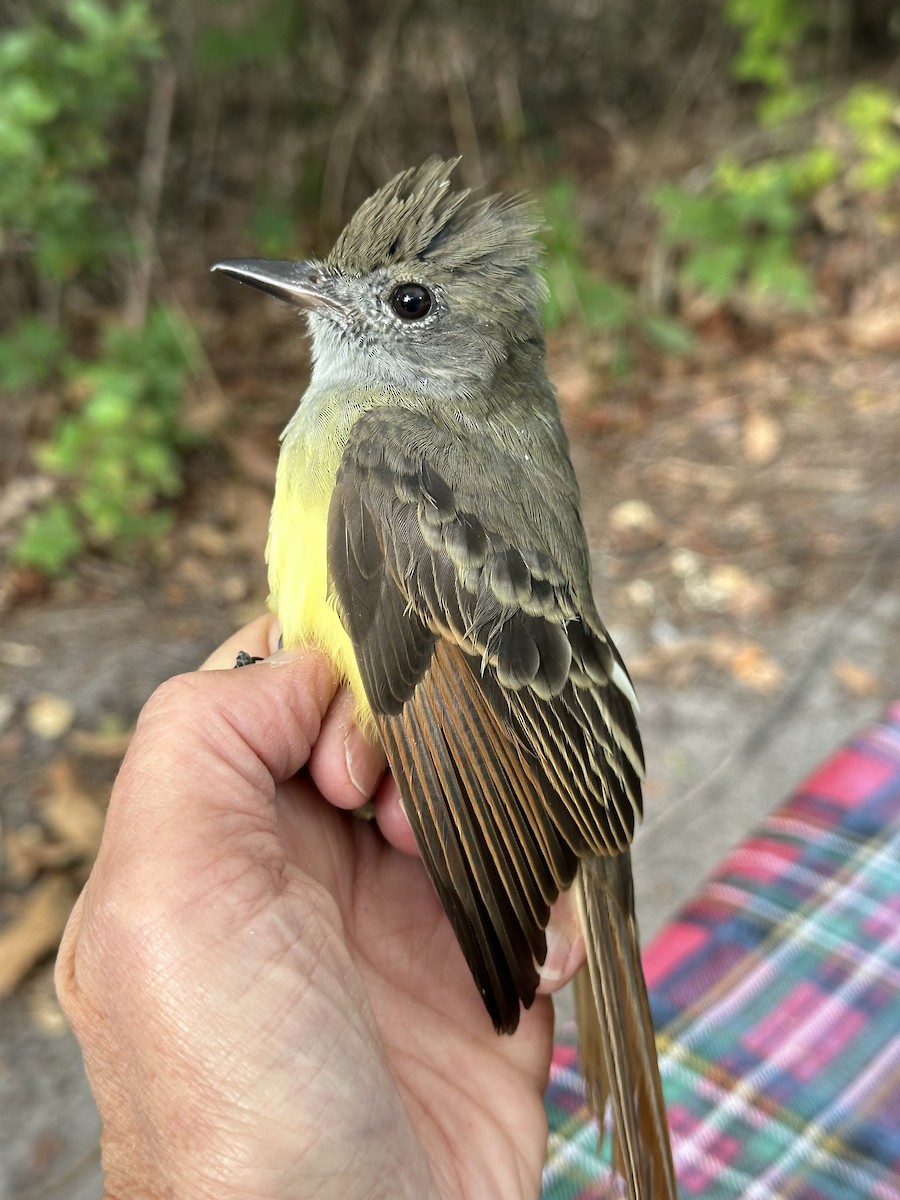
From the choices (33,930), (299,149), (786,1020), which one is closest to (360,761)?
(786,1020)

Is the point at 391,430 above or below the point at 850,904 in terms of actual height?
above

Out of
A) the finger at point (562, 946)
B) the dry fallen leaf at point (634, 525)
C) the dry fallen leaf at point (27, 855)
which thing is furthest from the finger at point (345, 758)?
the dry fallen leaf at point (634, 525)

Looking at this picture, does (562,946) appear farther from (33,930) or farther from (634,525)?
(634,525)

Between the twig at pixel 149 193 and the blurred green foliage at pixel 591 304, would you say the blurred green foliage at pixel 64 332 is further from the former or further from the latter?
the blurred green foliage at pixel 591 304

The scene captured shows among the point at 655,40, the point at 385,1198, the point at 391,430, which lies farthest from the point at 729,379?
the point at 385,1198

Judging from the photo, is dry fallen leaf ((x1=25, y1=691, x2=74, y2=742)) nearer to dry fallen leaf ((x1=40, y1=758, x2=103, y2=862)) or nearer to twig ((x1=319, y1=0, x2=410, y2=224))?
dry fallen leaf ((x1=40, y1=758, x2=103, y2=862))

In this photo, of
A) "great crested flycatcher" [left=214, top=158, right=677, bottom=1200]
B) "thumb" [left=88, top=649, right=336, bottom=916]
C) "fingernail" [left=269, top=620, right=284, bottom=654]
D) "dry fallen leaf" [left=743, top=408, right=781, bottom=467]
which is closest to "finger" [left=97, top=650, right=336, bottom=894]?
"thumb" [left=88, top=649, right=336, bottom=916]

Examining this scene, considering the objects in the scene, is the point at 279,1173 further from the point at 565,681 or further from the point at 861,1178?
the point at 861,1178
